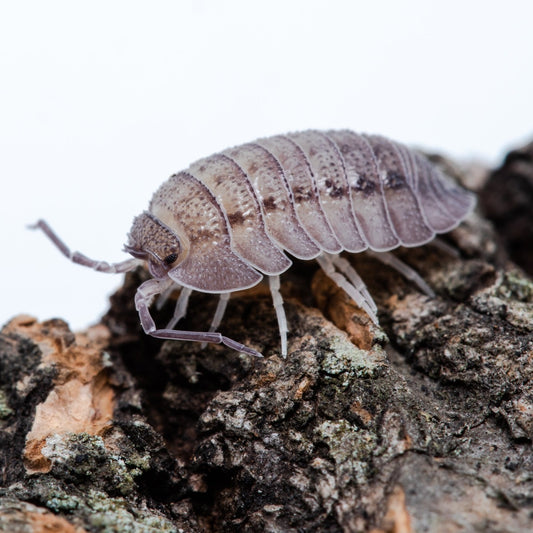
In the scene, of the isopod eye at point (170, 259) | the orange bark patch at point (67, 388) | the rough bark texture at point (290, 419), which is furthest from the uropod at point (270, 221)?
the orange bark patch at point (67, 388)

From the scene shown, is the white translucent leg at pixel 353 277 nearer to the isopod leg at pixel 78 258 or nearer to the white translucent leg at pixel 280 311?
the white translucent leg at pixel 280 311

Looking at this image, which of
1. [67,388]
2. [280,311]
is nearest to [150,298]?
[67,388]

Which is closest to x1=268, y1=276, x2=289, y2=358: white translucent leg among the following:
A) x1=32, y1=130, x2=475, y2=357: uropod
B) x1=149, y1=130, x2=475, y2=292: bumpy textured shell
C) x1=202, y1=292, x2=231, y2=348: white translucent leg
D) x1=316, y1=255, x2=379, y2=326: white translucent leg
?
x1=32, y1=130, x2=475, y2=357: uropod

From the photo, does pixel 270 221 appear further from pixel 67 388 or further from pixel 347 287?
pixel 67 388

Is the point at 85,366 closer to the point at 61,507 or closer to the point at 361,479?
the point at 61,507

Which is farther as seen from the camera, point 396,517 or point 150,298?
point 150,298

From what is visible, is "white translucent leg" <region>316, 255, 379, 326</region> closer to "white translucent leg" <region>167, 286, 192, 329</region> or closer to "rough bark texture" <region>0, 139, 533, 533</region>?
"rough bark texture" <region>0, 139, 533, 533</region>
